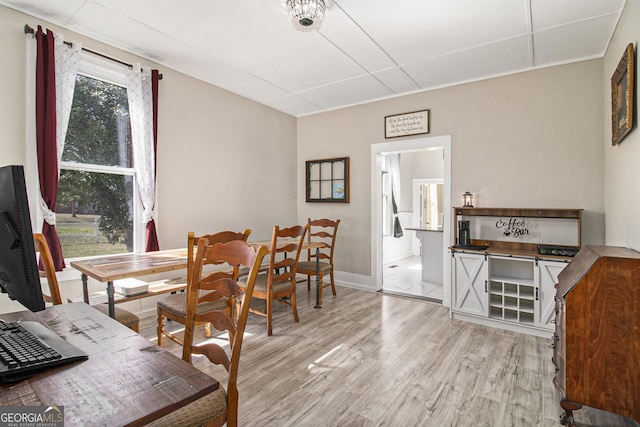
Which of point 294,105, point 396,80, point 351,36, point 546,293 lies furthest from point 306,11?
point 546,293

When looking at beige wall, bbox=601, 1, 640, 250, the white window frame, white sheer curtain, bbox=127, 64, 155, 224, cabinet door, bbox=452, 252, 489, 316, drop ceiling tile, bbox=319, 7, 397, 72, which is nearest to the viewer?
beige wall, bbox=601, 1, 640, 250

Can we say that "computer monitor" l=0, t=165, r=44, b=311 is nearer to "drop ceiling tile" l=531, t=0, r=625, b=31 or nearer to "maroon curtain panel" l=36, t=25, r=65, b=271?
"maroon curtain panel" l=36, t=25, r=65, b=271

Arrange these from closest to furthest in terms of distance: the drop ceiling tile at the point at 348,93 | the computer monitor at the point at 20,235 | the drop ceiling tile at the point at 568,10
Answer: the computer monitor at the point at 20,235 < the drop ceiling tile at the point at 568,10 < the drop ceiling tile at the point at 348,93

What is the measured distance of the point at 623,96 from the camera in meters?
2.27

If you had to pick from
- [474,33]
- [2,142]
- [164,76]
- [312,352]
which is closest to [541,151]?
[474,33]

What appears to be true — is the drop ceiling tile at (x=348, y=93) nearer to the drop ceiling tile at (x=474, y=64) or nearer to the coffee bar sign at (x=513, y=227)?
the drop ceiling tile at (x=474, y=64)

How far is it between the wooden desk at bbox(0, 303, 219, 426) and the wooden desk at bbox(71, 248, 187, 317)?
1203 mm

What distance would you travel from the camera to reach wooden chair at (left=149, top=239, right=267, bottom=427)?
1196 millimetres

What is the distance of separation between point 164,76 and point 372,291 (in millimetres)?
3795

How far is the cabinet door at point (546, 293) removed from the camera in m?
2.98

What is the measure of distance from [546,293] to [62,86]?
4738 mm

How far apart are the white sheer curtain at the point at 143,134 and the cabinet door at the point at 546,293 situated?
3.93 metres

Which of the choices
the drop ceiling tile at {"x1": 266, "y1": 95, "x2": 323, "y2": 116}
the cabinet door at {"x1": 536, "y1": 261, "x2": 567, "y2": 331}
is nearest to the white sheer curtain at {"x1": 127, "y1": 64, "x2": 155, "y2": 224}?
the drop ceiling tile at {"x1": 266, "y1": 95, "x2": 323, "y2": 116}

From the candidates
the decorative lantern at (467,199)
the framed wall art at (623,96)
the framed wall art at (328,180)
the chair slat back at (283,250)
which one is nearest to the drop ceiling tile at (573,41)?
the framed wall art at (623,96)
